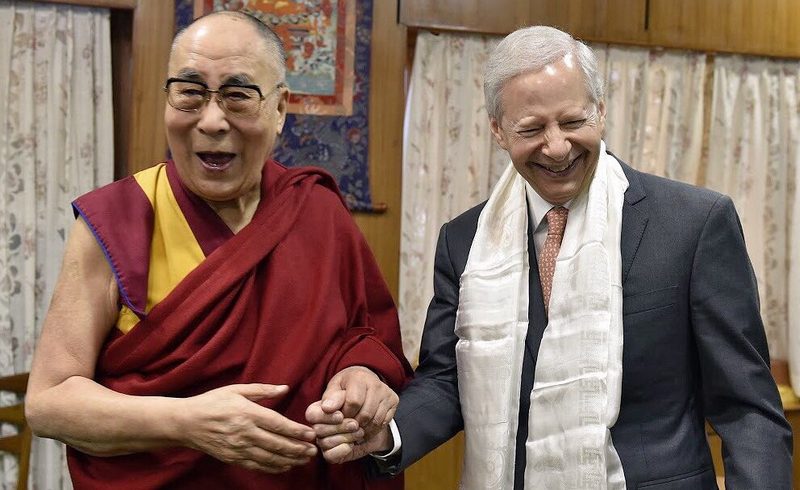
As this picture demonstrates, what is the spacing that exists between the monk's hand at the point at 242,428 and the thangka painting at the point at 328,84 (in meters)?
2.47

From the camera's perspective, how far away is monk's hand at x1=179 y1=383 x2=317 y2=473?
141cm

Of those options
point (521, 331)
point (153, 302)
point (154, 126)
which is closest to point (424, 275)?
point (154, 126)

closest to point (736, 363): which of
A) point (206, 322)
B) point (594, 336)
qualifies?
point (594, 336)

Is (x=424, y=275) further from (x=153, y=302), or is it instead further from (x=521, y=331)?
(x=153, y=302)

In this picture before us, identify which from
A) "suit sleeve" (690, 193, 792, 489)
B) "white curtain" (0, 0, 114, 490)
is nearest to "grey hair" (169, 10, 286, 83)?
"suit sleeve" (690, 193, 792, 489)

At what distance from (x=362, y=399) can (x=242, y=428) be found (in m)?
0.22

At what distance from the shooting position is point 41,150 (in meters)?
3.63

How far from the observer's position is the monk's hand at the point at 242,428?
4.63 ft

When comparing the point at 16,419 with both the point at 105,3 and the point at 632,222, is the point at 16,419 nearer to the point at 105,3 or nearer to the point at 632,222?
the point at 105,3

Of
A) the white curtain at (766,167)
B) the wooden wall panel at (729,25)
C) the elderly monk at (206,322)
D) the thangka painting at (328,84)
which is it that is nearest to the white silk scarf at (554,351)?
the elderly monk at (206,322)

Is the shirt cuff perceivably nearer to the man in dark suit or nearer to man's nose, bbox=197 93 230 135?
the man in dark suit

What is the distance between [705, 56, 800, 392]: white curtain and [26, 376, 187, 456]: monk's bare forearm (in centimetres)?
365

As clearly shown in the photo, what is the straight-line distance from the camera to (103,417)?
1444 millimetres

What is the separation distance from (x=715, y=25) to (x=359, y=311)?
326cm
